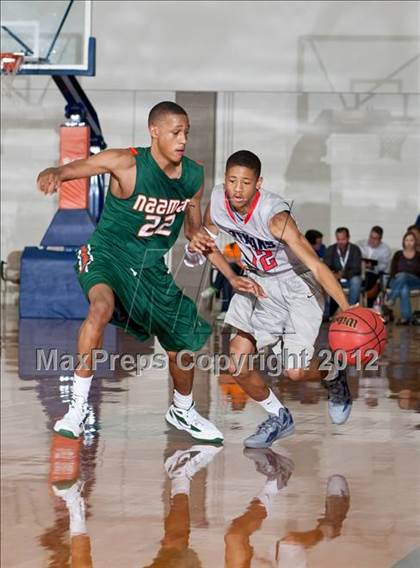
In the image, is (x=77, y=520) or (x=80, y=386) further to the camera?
(x=80, y=386)

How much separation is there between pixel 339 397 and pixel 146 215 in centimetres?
130

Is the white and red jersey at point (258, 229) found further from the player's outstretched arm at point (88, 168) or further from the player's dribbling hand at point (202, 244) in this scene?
the player's outstretched arm at point (88, 168)

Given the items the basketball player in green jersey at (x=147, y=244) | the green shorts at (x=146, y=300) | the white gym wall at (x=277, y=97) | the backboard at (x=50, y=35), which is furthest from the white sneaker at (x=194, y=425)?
the white gym wall at (x=277, y=97)

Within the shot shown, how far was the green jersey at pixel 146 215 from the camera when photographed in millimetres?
5336

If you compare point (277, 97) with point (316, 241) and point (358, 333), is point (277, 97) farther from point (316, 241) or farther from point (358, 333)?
point (358, 333)

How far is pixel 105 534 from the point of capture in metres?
3.52

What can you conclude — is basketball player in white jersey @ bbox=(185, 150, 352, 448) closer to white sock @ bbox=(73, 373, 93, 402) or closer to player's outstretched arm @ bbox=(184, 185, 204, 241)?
player's outstretched arm @ bbox=(184, 185, 204, 241)

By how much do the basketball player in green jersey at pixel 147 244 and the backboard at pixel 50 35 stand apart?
846cm

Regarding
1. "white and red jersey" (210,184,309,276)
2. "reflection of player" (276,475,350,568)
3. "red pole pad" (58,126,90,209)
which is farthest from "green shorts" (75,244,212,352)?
"red pole pad" (58,126,90,209)

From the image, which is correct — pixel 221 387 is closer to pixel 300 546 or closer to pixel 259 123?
pixel 300 546

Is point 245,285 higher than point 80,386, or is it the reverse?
point 245,285

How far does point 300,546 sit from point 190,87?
14488 millimetres

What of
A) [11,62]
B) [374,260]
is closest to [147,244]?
[11,62]

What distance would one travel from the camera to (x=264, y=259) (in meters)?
5.41
